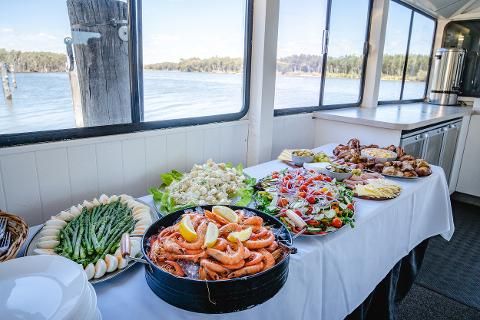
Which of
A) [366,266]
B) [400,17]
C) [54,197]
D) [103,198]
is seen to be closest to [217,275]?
[103,198]

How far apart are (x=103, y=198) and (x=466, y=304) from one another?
7.19ft

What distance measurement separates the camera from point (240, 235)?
86 centimetres

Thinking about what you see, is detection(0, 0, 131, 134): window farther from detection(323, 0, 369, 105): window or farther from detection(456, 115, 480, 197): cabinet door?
detection(456, 115, 480, 197): cabinet door

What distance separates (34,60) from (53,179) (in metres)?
0.50

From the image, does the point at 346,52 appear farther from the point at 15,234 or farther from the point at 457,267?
the point at 15,234

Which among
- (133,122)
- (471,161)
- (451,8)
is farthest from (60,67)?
(451,8)

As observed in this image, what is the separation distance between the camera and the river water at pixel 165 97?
133 cm

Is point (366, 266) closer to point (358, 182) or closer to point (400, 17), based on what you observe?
point (358, 182)

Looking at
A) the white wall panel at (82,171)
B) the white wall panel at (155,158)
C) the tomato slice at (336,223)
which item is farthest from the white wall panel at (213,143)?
the tomato slice at (336,223)

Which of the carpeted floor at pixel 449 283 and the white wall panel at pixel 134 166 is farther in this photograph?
the carpeted floor at pixel 449 283

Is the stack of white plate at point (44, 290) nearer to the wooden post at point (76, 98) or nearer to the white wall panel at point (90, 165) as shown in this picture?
the white wall panel at point (90, 165)

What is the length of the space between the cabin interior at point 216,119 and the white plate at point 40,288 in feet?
0.05

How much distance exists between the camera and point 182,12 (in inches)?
71.1

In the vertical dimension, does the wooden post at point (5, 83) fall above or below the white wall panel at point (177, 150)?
above
